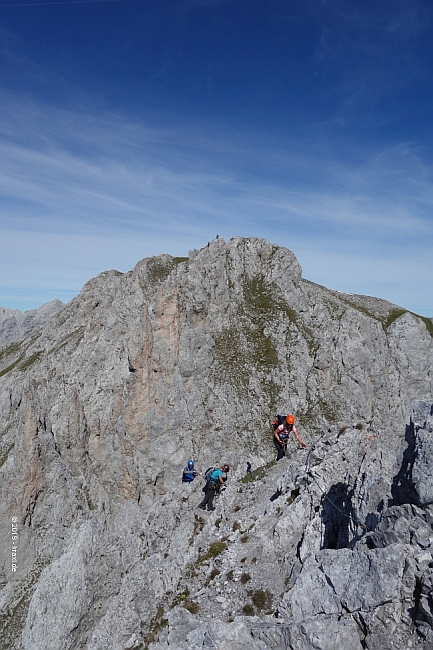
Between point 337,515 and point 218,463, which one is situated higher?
point 337,515

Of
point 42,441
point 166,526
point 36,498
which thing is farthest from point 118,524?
point 166,526

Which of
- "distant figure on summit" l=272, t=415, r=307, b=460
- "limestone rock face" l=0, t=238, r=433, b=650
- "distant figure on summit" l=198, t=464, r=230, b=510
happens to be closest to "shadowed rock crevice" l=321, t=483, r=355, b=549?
"limestone rock face" l=0, t=238, r=433, b=650

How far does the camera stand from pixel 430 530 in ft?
41.8

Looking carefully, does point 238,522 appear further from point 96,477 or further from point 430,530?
point 96,477

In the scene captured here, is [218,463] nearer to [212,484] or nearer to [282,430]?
[212,484]

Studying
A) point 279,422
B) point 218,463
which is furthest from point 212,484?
point 218,463

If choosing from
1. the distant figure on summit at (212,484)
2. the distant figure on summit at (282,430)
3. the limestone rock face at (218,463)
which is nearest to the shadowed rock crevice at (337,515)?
the limestone rock face at (218,463)

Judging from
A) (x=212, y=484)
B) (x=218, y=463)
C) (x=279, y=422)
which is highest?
(x=279, y=422)

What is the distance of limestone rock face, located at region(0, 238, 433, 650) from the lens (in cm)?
1351

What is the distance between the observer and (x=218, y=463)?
40344mm

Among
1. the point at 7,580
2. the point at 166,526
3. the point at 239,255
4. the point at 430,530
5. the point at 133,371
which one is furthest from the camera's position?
the point at 239,255

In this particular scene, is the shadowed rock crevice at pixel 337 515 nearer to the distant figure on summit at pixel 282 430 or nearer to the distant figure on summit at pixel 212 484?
the distant figure on summit at pixel 282 430

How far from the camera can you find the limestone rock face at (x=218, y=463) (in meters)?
13.5

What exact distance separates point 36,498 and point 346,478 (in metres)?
73.8
